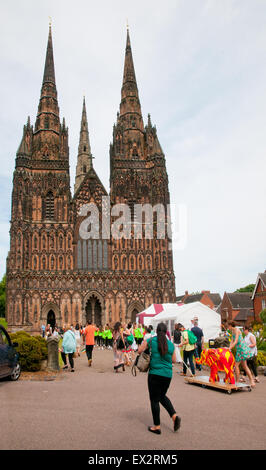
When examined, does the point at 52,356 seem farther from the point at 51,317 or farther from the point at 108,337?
the point at 51,317

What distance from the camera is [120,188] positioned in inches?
1724

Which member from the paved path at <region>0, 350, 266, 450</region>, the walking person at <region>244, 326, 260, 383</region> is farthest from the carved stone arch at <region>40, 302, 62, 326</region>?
the walking person at <region>244, 326, 260, 383</region>

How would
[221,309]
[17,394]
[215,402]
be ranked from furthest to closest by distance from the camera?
1. [221,309]
2. [17,394]
3. [215,402]

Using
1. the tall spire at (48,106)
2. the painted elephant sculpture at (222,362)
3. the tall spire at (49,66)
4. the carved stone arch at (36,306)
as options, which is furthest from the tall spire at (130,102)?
the painted elephant sculpture at (222,362)

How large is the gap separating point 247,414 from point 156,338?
2.71 meters

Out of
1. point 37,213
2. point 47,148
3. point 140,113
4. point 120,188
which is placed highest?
point 140,113

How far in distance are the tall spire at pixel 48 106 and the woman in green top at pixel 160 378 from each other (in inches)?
1715

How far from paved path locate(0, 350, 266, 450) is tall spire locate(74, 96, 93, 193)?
184 feet

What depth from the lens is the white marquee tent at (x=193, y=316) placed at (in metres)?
22.7

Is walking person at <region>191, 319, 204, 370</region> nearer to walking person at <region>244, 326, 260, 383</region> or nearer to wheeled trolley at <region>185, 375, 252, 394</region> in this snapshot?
walking person at <region>244, 326, 260, 383</region>

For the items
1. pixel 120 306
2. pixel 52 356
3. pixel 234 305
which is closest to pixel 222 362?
pixel 52 356

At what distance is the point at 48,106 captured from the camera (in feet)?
154
